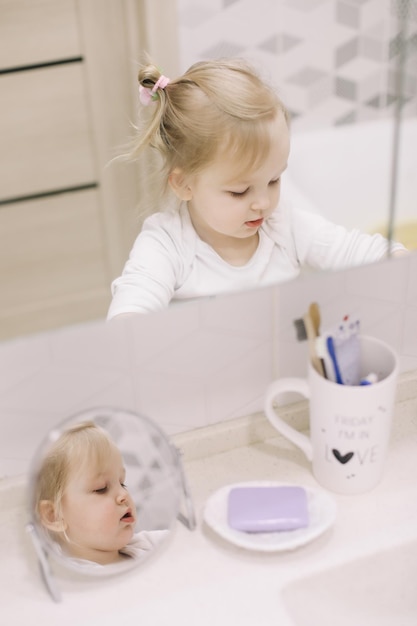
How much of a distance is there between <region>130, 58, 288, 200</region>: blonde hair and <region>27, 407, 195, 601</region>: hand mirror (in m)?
0.24

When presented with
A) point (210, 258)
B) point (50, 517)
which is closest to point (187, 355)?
point (210, 258)

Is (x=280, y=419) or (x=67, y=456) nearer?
(x=67, y=456)

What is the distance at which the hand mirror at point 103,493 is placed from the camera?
79cm

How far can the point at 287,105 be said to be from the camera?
83cm

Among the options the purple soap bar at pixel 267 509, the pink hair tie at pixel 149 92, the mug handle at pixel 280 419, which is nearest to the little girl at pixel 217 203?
the pink hair tie at pixel 149 92

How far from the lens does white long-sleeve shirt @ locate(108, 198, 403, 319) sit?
817 millimetres

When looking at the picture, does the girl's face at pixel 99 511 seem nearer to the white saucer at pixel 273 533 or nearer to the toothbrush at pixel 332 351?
the white saucer at pixel 273 533

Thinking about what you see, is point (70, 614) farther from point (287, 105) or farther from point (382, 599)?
point (287, 105)

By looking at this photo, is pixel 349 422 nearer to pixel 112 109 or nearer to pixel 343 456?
pixel 343 456

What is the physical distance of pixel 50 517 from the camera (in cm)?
79

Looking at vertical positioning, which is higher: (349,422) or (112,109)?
(112,109)

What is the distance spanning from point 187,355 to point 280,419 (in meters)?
0.12

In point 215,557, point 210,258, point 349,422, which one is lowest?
point 215,557

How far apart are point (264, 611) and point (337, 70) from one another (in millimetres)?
532
